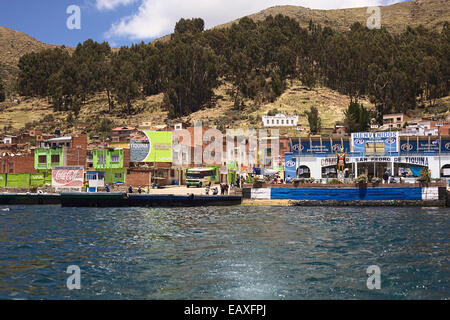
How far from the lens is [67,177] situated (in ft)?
201

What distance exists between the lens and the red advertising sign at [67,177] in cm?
6109

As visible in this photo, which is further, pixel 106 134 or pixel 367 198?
pixel 106 134

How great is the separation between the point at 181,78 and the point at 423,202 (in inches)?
3183

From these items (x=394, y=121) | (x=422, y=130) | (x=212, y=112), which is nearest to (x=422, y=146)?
(x=422, y=130)

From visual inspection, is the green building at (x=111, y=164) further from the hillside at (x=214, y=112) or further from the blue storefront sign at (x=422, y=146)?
the blue storefront sign at (x=422, y=146)

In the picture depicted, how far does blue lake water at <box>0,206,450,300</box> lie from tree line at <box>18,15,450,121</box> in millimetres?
80297

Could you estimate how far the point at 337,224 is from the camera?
32312 mm

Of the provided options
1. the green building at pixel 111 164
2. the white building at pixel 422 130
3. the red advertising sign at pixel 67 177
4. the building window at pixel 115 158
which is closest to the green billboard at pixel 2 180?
the red advertising sign at pixel 67 177

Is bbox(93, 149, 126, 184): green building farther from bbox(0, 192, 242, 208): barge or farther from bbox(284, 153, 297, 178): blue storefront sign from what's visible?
bbox(284, 153, 297, 178): blue storefront sign

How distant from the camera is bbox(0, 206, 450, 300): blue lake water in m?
15.5

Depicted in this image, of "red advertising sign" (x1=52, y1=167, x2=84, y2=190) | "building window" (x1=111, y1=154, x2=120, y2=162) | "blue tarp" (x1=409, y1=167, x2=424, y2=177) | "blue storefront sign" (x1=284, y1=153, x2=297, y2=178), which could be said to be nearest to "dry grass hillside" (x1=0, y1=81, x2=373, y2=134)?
"building window" (x1=111, y1=154, x2=120, y2=162)
